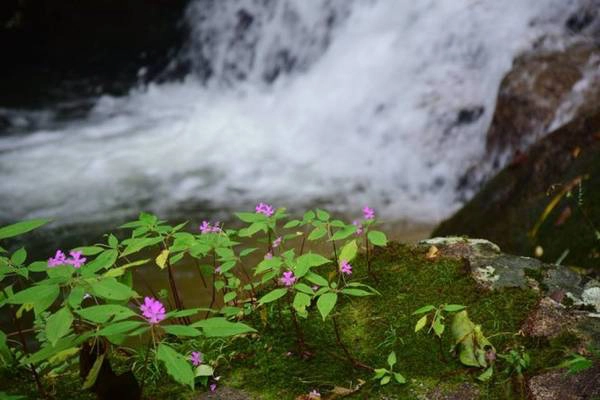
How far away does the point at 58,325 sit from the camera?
1.34 meters

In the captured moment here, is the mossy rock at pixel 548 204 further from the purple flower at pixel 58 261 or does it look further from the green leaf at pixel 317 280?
the purple flower at pixel 58 261

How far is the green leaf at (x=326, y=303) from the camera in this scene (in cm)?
161

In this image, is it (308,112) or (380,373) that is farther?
(308,112)

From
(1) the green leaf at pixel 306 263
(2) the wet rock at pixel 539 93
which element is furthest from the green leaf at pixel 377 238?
(2) the wet rock at pixel 539 93

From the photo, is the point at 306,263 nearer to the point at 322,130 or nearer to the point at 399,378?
the point at 399,378

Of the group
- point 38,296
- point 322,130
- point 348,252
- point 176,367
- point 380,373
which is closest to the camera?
point 176,367

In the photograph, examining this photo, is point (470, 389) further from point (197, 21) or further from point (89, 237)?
point (197, 21)

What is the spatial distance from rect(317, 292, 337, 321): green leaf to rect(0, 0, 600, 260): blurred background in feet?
7.84

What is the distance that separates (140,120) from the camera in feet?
29.3

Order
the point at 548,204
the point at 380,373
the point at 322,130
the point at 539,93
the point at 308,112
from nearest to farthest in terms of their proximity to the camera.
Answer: the point at 380,373
the point at 548,204
the point at 539,93
the point at 322,130
the point at 308,112

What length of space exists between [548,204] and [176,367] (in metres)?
2.59

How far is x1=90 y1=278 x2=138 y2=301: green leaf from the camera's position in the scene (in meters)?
1.40

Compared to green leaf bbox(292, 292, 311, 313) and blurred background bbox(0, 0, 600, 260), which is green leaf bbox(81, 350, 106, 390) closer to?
green leaf bbox(292, 292, 311, 313)

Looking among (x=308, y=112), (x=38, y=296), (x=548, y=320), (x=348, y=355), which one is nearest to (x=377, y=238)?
(x=348, y=355)
